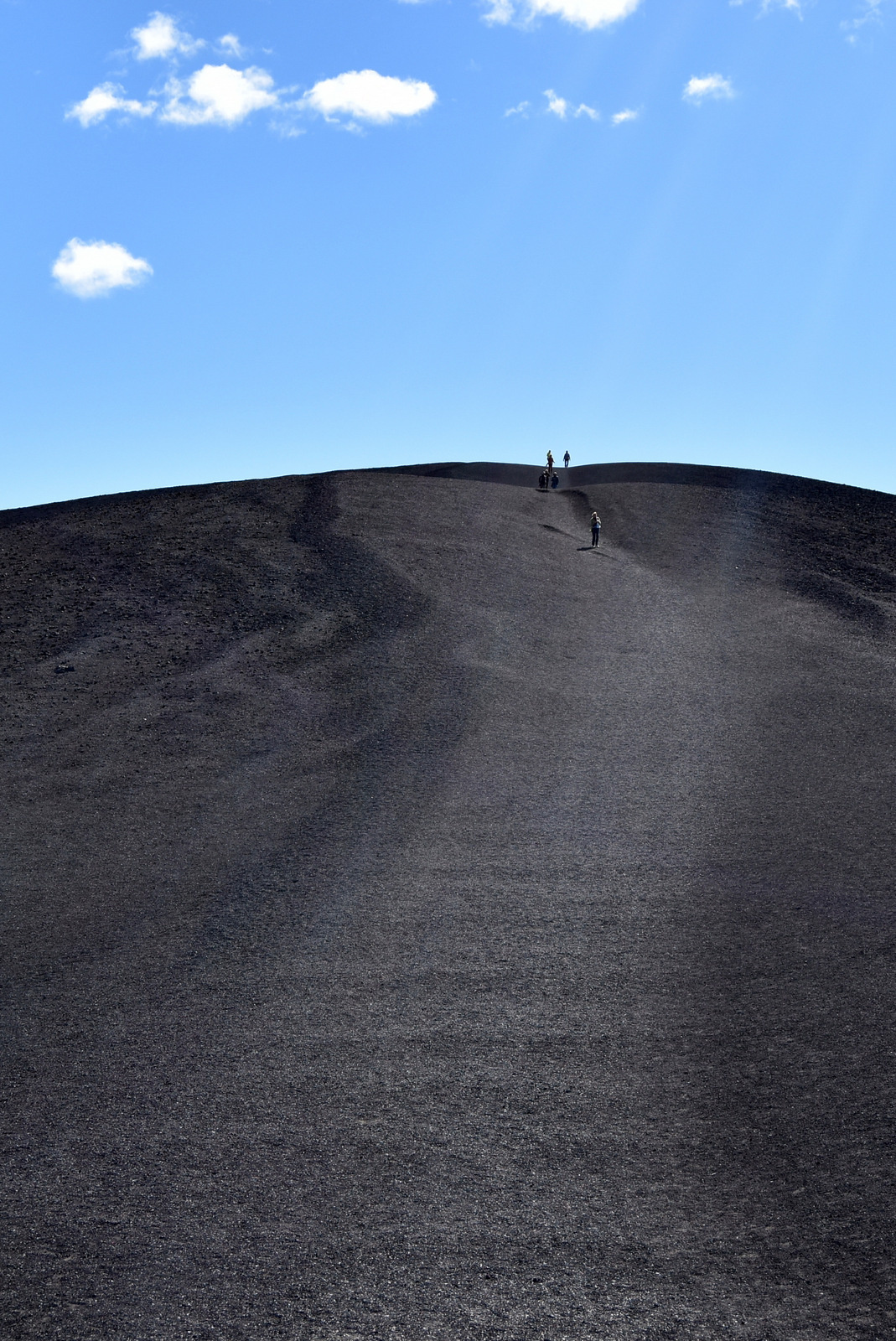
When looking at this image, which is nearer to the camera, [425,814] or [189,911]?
[189,911]

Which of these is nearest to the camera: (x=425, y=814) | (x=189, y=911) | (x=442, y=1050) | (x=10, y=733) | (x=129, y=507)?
(x=442, y=1050)

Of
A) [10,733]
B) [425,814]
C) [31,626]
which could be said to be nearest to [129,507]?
[31,626]

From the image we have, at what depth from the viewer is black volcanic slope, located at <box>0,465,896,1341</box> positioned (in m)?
6.57

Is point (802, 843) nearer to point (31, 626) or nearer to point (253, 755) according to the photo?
point (253, 755)

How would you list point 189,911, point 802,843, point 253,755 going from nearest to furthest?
point 189,911, point 802,843, point 253,755

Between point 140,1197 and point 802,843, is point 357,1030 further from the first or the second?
point 802,843

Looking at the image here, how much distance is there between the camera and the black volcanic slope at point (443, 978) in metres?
Result: 6.57

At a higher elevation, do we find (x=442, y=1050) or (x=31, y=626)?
(x=31, y=626)

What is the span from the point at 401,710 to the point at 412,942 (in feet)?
29.8

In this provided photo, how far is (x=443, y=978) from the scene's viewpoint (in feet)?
34.3

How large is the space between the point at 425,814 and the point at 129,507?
2659 cm

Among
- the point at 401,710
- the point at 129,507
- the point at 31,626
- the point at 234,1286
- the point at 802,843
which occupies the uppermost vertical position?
the point at 129,507

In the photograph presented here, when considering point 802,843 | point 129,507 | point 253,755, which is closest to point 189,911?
point 253,755

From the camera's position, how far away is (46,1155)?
7703 millimetres
